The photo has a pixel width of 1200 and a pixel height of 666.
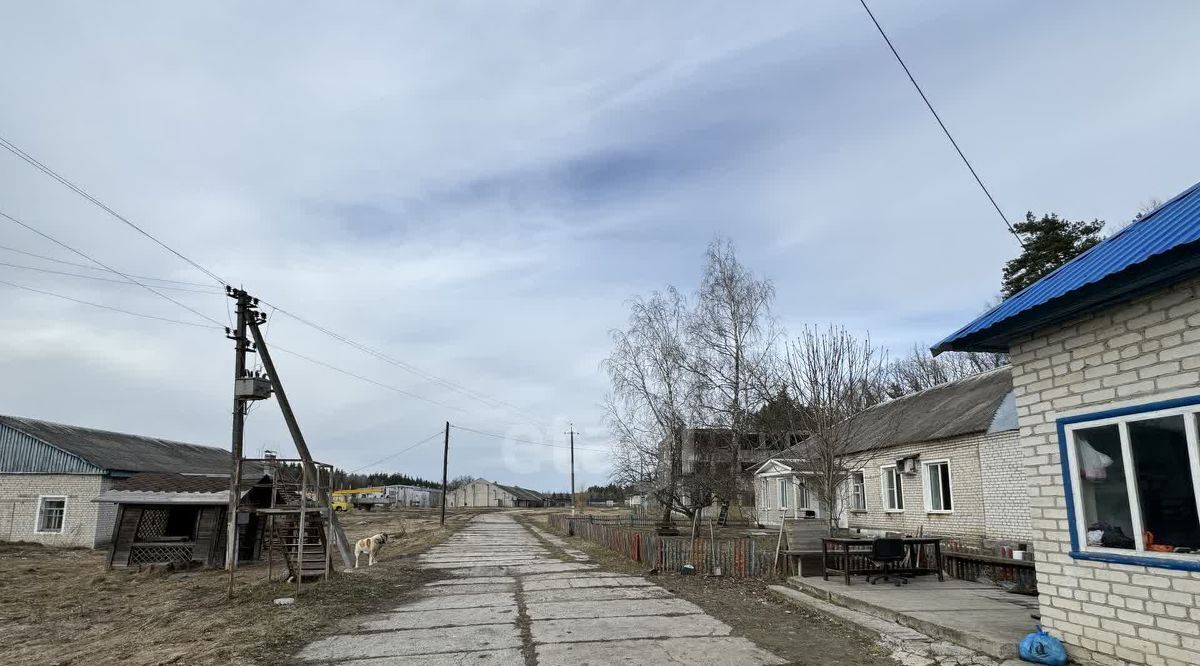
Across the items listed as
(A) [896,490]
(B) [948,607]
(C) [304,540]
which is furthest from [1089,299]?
(A) [896,490]

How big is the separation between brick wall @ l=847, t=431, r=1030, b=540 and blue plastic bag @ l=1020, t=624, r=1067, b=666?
11.5 m

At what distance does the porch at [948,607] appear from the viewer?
22.0 feet

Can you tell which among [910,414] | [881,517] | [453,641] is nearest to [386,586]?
[453,641]

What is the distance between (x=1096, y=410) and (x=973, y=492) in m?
13.8

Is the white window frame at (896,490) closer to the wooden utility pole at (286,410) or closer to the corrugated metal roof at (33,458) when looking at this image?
the wooden utility pole at (286,410)

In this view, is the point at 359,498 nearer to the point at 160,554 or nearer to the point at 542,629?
the point at 160,554

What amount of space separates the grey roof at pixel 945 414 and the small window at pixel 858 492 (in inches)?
44.7

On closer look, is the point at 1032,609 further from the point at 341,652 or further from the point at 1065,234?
the point at 1065,234

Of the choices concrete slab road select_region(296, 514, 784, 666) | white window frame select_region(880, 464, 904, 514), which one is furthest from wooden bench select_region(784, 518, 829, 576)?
white window frame select_region(880, 464, 904, 514)

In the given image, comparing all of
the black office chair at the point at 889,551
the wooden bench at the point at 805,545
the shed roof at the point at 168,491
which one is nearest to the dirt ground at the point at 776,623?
the wooden bench at the point at 805,545

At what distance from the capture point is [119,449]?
1139 inches

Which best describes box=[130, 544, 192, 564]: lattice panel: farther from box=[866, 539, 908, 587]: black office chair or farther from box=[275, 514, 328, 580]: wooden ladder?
box=[866, 539, 908, 587]: black office chair

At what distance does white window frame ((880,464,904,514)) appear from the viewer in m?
21.5

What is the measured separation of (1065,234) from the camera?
30.6 m
